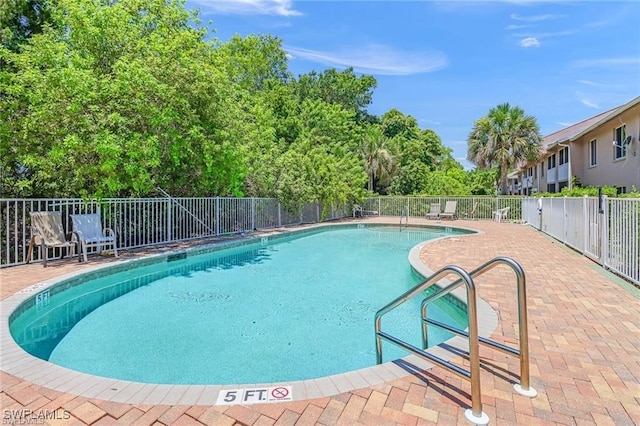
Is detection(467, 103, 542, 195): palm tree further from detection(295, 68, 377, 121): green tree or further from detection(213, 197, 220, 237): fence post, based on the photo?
detection(213, 197, 220, 237): fence post

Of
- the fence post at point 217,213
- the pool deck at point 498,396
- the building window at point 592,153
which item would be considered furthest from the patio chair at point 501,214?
the pool deck at point 498,396

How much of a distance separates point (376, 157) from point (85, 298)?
81.6 feet

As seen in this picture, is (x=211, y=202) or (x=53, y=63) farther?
(x=211, y=202)

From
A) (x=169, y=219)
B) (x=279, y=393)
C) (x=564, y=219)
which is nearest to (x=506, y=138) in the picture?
(x=564, y=219)

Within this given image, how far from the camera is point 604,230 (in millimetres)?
6578

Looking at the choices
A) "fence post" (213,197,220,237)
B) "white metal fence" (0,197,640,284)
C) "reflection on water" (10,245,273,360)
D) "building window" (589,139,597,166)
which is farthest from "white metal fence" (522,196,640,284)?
"fence post" (213,197,220,237)

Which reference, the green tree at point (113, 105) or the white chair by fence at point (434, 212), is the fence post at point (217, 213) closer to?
the green tree at point (113, 105)

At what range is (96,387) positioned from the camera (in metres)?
2.71

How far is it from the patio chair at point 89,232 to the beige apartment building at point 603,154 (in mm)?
14280

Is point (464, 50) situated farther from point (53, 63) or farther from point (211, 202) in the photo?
point (53, 63)

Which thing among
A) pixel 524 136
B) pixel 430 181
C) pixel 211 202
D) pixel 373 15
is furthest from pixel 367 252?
pixel 430 181

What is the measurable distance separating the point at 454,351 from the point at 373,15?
9.60 m

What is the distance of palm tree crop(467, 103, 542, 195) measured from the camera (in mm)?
22219

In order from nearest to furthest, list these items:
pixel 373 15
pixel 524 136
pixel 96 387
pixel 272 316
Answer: pixel 96 387, pixel 272 316, pixel 373 15, pixel 524 136
